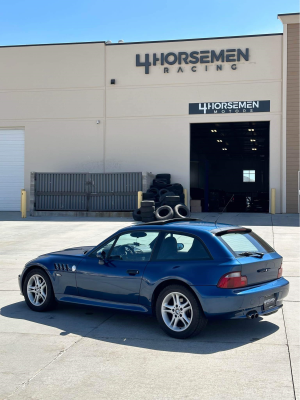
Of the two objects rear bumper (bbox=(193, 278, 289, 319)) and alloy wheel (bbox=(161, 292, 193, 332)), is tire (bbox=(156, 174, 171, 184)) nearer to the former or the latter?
alloy wheel (bbox=(161, 292, 193, 332))

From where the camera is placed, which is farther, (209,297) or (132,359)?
(209,297)

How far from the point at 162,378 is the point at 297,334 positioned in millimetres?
2272

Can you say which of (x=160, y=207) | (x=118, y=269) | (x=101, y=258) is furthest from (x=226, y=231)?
(x=160, y=207)

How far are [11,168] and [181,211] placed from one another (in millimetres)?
13091

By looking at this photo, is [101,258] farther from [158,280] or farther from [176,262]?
[176,262]

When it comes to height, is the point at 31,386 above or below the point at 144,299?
below

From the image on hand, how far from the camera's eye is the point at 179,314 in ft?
19.1

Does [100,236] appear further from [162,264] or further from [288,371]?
[288,371]

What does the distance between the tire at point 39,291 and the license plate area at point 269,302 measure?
3096mm

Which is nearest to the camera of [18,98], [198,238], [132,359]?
[132,359]

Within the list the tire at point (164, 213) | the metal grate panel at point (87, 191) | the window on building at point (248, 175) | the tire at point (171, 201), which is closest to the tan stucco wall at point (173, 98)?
the metal grate panel at point (87, 191)

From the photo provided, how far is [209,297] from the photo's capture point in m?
5.57

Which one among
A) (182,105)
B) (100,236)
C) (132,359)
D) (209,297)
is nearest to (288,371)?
(209,297)

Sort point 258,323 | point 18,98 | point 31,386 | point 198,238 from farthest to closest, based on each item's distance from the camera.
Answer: point 18,98 → point 258,323 → point 198,238 → point 31,386
